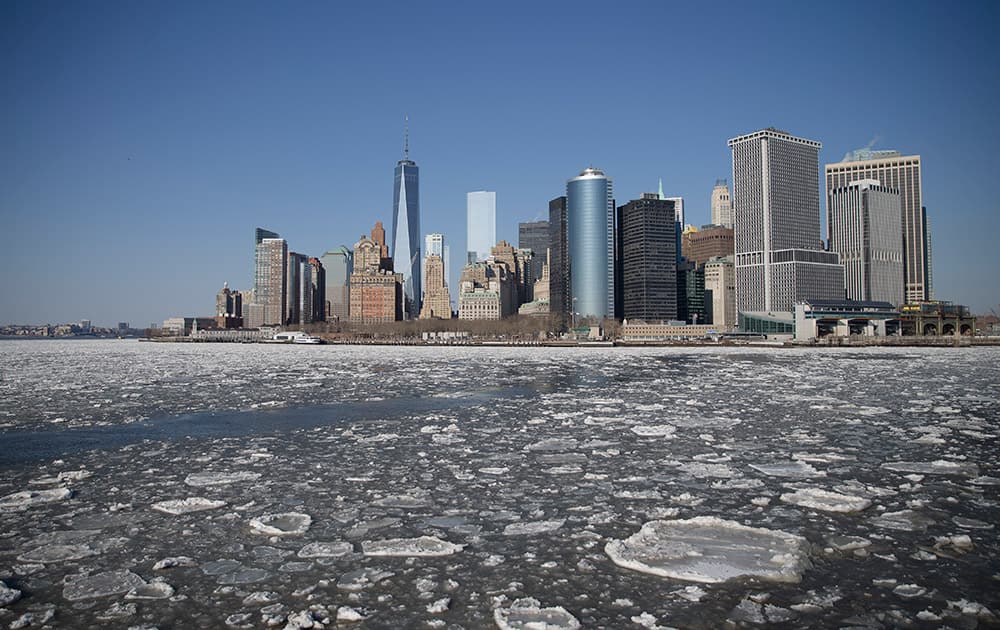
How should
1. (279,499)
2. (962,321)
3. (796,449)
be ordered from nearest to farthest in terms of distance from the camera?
(279,499)
(796,449)
(962,321)

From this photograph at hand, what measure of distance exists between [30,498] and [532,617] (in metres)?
8.07

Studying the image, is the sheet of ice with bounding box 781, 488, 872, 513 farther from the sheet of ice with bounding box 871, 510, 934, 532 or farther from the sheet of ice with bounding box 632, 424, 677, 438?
the sheet of ice with bounding box 632, 424, 677, 438

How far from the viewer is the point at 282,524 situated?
800 cm

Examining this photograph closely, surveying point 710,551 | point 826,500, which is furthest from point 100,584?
point 826,500

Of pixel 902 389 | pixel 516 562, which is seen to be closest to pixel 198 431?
pixel 516 562

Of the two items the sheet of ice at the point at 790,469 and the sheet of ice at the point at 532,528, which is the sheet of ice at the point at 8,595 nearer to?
the sheet of ice at the point at 532,528

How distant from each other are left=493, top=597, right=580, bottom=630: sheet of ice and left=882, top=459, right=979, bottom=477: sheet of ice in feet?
26.8

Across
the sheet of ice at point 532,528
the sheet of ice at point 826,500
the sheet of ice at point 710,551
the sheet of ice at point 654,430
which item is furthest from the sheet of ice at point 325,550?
the sheet of ice at point 654,430

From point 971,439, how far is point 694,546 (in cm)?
1027

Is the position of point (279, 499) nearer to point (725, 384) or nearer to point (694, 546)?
point (694, 546)

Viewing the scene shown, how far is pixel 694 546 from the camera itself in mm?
7023

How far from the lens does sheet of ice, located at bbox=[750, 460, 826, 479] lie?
10375mm

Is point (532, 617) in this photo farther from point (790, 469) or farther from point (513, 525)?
point (790, 469)

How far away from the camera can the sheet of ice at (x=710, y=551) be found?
6.30 m
